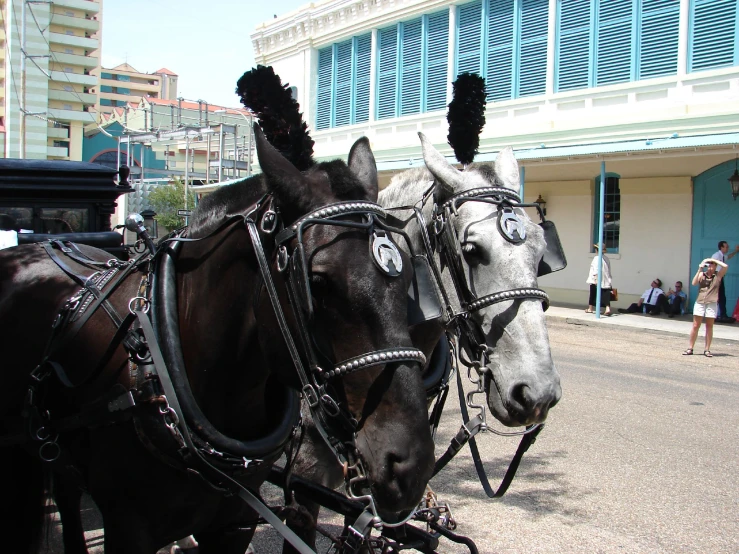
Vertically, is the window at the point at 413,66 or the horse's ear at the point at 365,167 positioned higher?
the window at the point at 413,66

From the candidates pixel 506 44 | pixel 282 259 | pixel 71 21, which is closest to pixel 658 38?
pixel 506 44

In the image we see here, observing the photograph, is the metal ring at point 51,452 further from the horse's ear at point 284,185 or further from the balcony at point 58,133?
the balcony at point 58,133

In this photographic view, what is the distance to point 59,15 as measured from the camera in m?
42.3

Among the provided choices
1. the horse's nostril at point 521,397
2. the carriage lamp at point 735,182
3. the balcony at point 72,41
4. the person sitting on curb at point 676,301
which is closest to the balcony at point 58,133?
the balcony at point 72,41

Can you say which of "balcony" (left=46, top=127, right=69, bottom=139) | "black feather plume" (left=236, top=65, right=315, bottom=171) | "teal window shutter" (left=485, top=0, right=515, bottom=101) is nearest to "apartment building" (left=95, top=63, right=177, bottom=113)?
"balcony" (left=46, top=127, right=69, bottom=139)

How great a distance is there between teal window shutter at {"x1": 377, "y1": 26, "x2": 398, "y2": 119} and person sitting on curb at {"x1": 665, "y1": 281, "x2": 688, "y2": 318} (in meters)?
10.2

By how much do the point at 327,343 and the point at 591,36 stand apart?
55.7 feet

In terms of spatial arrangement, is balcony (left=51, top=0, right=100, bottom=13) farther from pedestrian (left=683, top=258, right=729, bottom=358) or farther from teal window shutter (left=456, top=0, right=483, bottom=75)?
pedestrian (left=683, top=258, right=729, bottom=358)

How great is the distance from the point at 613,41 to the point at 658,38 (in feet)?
3.77

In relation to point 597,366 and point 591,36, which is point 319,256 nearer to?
point 597,366

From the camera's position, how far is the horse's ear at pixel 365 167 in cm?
212

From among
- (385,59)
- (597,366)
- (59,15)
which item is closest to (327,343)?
(597,366)

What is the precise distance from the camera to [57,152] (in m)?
39.3

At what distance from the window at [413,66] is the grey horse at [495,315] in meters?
17.0
